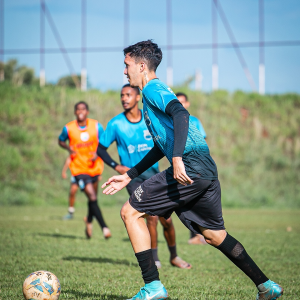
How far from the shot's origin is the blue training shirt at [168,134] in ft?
11.2

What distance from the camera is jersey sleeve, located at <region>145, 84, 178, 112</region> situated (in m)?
3.34

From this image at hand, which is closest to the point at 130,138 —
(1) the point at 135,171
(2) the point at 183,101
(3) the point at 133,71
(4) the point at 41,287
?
(2) the point at 183,101

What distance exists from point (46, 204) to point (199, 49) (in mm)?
11675

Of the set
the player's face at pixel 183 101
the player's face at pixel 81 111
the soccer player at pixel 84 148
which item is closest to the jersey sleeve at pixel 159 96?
the player's face at pixel 183 101

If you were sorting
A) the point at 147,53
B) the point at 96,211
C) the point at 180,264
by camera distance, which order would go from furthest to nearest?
the point at 96,211
the point at 180,264
the point at 147,53

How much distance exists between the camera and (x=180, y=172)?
315 centimetres

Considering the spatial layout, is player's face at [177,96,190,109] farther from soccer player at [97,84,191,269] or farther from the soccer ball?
the soccer ball

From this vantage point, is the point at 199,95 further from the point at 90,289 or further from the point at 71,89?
the point at 90,289

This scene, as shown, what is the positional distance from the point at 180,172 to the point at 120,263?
2.91 meters

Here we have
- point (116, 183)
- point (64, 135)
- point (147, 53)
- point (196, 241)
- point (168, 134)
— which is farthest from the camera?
point (64, 135)

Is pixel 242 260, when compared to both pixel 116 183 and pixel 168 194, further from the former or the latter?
pixel 116 183

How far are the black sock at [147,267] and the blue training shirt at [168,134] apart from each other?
782 mm

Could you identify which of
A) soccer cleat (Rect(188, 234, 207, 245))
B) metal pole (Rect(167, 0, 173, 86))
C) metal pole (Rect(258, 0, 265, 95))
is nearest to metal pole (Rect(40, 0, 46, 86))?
metal pole (Rect(167, 0, 173, 86))

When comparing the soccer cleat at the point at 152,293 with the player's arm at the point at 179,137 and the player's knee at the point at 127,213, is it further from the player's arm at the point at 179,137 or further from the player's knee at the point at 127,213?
the player's arm at the point at 179,137
